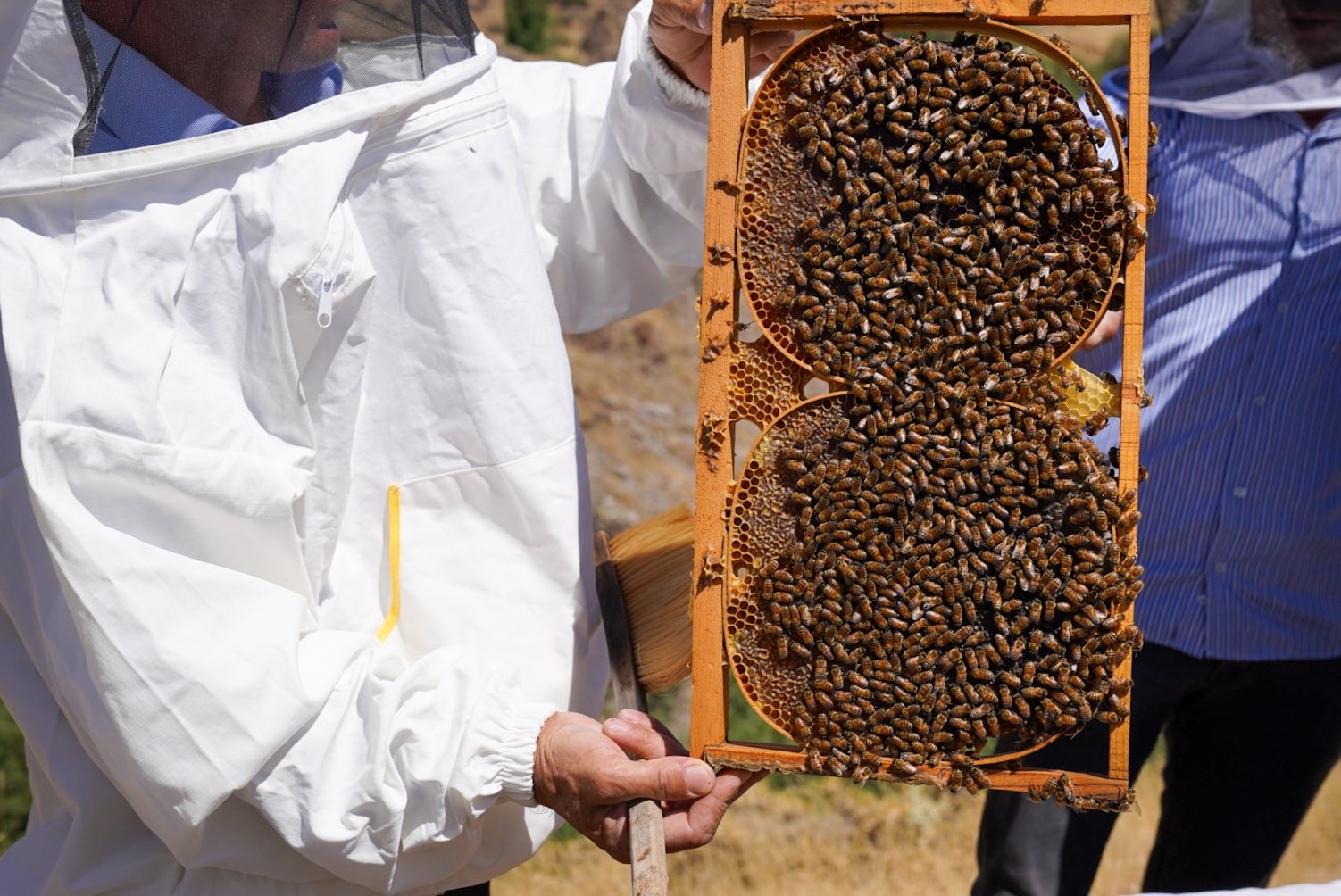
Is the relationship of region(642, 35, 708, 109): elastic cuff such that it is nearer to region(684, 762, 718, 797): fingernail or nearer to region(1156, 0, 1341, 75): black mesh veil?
region(684, 762, 718, 797): fingernail

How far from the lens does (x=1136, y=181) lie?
Result: 7.26 ft

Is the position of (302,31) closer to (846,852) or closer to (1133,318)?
(1133,318)

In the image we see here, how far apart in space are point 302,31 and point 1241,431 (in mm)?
2760

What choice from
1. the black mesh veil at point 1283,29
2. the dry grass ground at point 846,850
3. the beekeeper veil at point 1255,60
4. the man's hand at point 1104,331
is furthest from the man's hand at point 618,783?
the dry grass ground at point 846,850

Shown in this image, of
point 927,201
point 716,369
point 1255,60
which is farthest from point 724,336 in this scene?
point 1255,60

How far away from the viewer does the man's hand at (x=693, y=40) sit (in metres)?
2.52

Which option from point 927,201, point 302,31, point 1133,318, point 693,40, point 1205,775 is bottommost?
point 1205,775

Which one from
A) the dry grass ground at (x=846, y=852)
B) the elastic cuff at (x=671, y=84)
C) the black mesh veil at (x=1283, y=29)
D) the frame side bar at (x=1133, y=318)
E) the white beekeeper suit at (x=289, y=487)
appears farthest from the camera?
the dry grass ground at (x=846, y=852)

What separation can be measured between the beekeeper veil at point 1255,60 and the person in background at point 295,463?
156 centimetres

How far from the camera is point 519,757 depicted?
228 centimetres

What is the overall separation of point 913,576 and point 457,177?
122cm

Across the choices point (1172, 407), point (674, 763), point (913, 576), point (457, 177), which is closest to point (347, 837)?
point (674, 763)

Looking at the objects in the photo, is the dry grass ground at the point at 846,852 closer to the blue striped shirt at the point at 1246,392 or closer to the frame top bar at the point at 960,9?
the blue striped shirt at the point at 1246,392

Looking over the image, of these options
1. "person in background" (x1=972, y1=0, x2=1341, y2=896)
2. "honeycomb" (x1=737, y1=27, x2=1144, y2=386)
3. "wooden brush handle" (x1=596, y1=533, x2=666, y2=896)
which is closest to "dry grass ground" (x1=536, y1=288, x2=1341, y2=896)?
"person in background" (x1=972, y1=0, x2=1341, y2=896)
